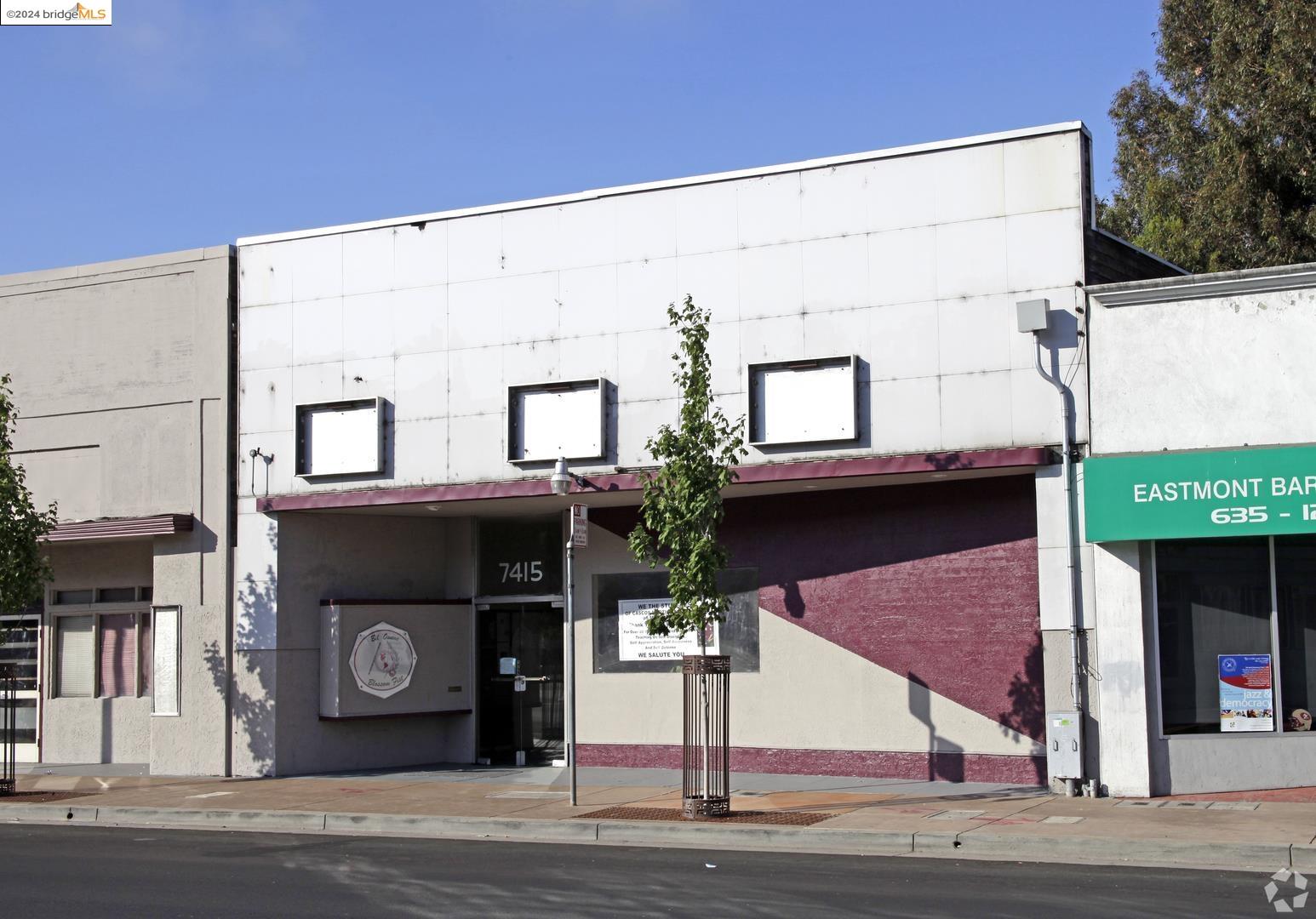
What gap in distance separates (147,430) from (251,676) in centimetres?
401

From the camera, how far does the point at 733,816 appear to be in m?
15.2

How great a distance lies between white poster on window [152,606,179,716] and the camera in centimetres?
2111

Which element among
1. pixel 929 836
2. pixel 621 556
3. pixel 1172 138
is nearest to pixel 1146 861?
pixel 929 836

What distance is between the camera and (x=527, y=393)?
19078 millimetres

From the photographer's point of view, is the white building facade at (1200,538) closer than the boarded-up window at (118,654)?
Yes

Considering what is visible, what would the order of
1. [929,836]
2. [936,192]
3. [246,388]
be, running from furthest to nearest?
[246,388] → [936,192] → [929,836]

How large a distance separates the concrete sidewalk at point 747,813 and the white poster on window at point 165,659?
1.17 m

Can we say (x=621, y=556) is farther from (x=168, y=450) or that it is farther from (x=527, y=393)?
(x=168, y=450)

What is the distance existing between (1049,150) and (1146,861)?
26.3ft

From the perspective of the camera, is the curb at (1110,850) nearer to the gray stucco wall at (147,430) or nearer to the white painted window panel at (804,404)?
the white painted window panel at (804,404)

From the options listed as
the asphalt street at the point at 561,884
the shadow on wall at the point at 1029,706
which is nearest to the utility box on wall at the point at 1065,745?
the shadow on wall at the point at 1029,706

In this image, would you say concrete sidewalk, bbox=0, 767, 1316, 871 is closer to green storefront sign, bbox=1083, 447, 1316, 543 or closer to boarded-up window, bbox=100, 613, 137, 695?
boarded-up window, bbox=100, 613, 137, 695

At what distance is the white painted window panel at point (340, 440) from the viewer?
1988 cm

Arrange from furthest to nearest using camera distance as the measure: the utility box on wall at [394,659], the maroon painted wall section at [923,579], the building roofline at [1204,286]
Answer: the utility box on wall at [394,659] < the maroon painted wall section at [923,579] < the building roofline at [1204,286]
